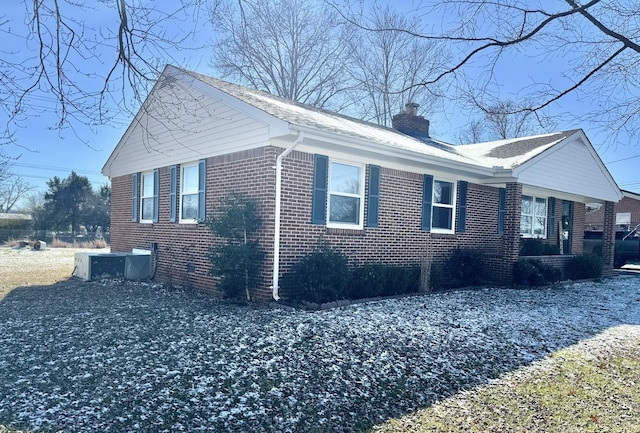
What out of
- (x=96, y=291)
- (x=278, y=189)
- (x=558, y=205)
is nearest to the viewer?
(x=278, y=189)

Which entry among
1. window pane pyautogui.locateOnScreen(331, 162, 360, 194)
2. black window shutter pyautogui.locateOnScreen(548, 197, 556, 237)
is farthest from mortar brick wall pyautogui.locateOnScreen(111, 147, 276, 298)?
black window shutter pyautogui.locateOnScreen(548, 197, 556, 237)

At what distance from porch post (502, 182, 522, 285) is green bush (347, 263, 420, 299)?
374 cm

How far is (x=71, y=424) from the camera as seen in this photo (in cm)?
345

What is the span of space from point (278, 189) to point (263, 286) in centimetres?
179

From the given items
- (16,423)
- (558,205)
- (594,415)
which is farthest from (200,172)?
(558,205)

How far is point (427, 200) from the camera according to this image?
1118 cm

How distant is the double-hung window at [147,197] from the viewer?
12.6 metres

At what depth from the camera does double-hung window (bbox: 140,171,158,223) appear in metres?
12.6

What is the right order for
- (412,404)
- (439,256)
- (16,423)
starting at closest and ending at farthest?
(16,423), (412,404), (439,256)

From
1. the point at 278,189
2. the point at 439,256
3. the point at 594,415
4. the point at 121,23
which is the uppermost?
the point at 121,23

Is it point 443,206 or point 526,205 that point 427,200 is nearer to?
point 443,206

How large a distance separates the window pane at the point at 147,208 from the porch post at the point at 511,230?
9.77 m

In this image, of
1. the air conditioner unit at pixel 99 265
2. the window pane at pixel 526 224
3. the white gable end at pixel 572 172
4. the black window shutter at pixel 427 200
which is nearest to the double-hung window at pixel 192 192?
the air conditioner unit at pixel 99 265

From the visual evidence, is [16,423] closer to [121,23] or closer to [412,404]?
[412,404]
